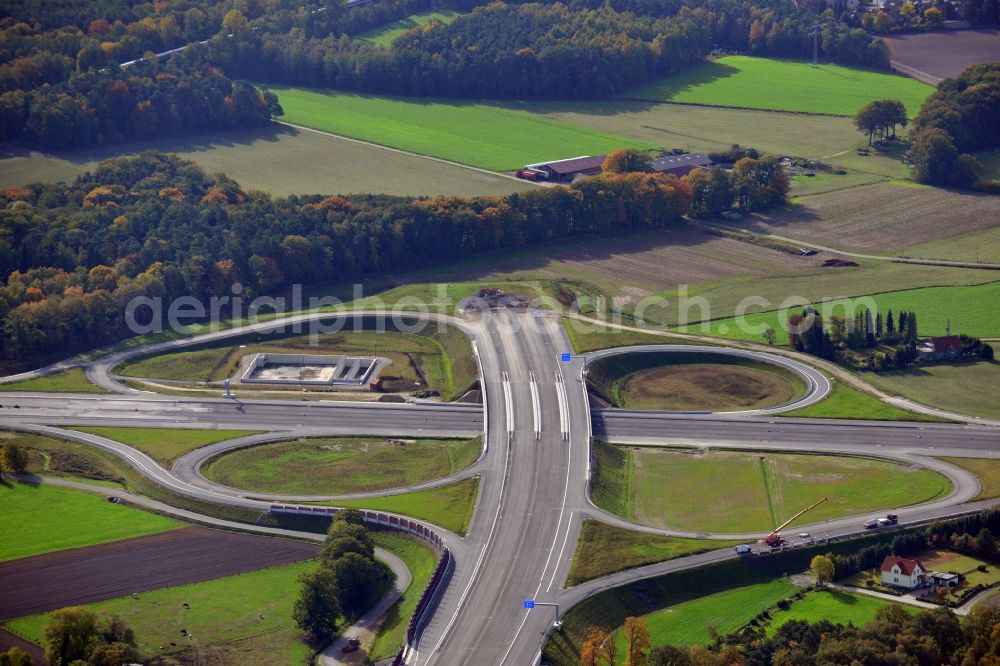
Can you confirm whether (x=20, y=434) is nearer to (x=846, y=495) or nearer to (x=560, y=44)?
(x=846, y=495)

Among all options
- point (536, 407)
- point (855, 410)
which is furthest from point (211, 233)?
point (855, 410)

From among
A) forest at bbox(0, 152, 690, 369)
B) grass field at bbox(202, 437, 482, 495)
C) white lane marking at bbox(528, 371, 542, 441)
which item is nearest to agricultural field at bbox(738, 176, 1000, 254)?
forest at bbox(0, 152, 690, 369)

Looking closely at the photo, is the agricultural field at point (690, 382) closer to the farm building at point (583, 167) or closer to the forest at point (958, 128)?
the farm building at point (583, 167)

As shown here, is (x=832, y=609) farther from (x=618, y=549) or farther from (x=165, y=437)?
(x=165, y=437)

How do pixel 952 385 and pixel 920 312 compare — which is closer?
pixel 952 385

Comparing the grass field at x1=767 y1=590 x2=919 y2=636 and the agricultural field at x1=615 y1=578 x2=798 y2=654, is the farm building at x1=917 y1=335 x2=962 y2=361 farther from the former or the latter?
the grass field at x1=767 y1=590 x2=919 y2=636

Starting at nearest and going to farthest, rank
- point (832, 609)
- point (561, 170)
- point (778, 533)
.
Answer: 1. point (832, 609)
2. point (778, 533)
3. point (561, 170)

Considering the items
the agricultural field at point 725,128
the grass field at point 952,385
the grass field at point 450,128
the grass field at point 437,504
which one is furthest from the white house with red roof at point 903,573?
the grass field at point 450,128

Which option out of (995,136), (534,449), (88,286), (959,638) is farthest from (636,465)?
(995,136)
